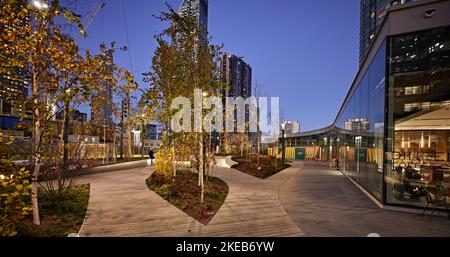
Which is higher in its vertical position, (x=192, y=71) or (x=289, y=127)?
(x=289, y=127)

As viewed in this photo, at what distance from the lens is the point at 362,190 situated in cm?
1132

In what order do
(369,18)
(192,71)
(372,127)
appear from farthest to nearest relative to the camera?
1. (369,18)
2. (372,127)
3. (192,71)

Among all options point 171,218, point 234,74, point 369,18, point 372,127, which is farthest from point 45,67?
point 369,18

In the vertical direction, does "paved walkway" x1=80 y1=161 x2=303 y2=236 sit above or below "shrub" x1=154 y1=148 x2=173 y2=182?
below

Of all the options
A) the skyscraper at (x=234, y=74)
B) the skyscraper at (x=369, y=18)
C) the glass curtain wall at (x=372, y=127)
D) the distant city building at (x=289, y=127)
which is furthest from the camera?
the skyscraper at (x=369, y=18)

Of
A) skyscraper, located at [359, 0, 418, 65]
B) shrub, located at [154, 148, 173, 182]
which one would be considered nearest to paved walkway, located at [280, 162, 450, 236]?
shrub, located at [154, 148, 173, 182]

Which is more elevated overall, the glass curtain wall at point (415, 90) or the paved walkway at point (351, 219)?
the glass curtain wall at point (415, 90)

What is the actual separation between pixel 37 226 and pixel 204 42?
7498mm

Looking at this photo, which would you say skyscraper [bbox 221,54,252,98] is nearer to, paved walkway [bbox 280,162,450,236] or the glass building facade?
paved walkway [bbox 280,162,450,236]

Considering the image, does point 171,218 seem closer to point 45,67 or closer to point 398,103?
point 45,67

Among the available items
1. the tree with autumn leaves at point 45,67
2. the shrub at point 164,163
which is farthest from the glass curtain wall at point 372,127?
the shrub at point 164,163

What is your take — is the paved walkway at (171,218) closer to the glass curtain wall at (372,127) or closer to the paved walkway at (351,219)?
the paved walkway at (351,219)
